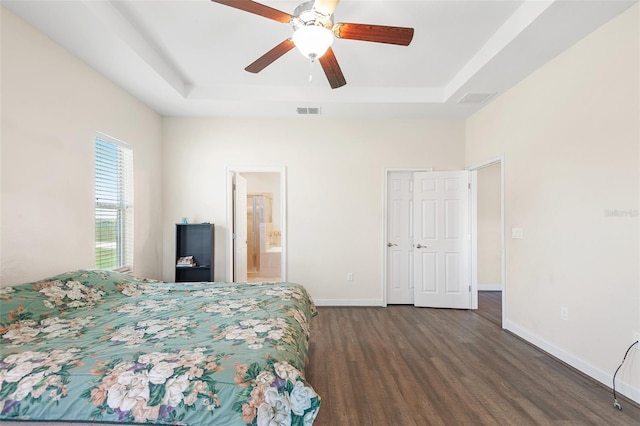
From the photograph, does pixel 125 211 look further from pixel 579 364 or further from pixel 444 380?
pixel 579 364

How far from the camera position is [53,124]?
253 cm

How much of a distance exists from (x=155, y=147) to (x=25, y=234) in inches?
88.4

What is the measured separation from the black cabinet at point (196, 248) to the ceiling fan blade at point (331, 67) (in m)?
2.73

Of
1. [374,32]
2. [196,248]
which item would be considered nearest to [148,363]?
[374,32]

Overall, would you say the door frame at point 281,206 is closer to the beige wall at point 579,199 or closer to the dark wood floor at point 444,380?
the dark wood floor at point 444,380

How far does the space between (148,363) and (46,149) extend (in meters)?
2.22

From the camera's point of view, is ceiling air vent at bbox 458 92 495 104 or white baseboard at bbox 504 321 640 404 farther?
ceiling air vent at bbox 458 92 495 104

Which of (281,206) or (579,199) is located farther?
(281,206)

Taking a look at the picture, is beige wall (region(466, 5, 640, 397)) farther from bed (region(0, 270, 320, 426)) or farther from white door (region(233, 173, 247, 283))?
white door (region(233, 173, 247, 283))

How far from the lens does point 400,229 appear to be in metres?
4.61

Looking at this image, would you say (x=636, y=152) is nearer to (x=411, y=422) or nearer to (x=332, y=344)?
(x=411, y=422)

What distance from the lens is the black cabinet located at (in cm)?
428

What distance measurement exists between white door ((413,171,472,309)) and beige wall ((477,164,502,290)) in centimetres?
127

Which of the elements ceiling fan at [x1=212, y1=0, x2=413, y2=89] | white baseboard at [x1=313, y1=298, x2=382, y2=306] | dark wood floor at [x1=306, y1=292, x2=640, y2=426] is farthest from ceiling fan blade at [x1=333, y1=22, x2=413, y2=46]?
white baseboard at [x1=313, y1=298, x2=382, y2=306]
